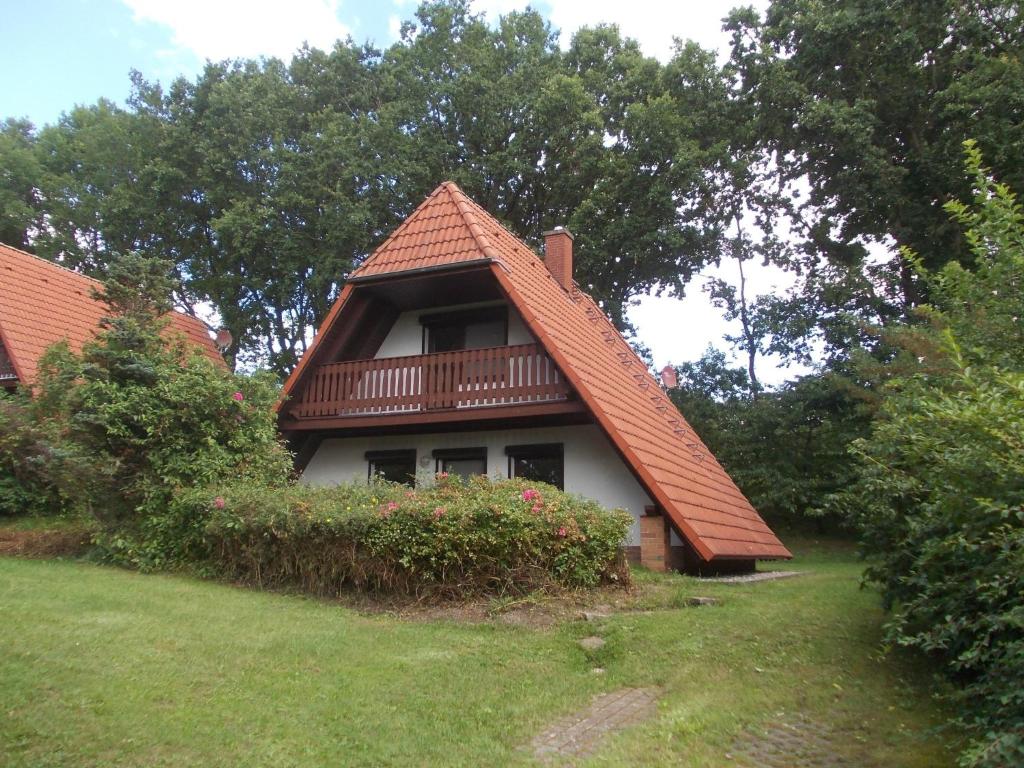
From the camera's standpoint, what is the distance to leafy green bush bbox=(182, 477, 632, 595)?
8688mm

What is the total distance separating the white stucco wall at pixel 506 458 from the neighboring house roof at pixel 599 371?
745 millimetres

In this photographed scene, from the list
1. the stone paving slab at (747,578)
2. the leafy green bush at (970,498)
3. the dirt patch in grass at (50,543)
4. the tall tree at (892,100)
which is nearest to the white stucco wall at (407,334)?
the dirt patch in grass at (50,543)

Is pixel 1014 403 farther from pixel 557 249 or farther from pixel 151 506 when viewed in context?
pixel 557 249

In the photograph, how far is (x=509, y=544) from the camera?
342 inches

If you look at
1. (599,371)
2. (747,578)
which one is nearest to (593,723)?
(747,578)

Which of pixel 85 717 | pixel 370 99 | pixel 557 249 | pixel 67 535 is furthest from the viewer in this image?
pixel 370 99

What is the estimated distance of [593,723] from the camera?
208 inches

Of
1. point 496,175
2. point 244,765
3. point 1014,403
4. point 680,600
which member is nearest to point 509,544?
point 680,600

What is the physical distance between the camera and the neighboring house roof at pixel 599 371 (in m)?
11.6

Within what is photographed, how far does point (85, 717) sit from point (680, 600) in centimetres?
605

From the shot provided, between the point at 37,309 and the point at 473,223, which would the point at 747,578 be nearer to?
the point at 473,223

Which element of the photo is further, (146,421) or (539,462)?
(539,462)

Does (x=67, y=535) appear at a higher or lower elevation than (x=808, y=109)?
lower

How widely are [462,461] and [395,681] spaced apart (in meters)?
8.83
